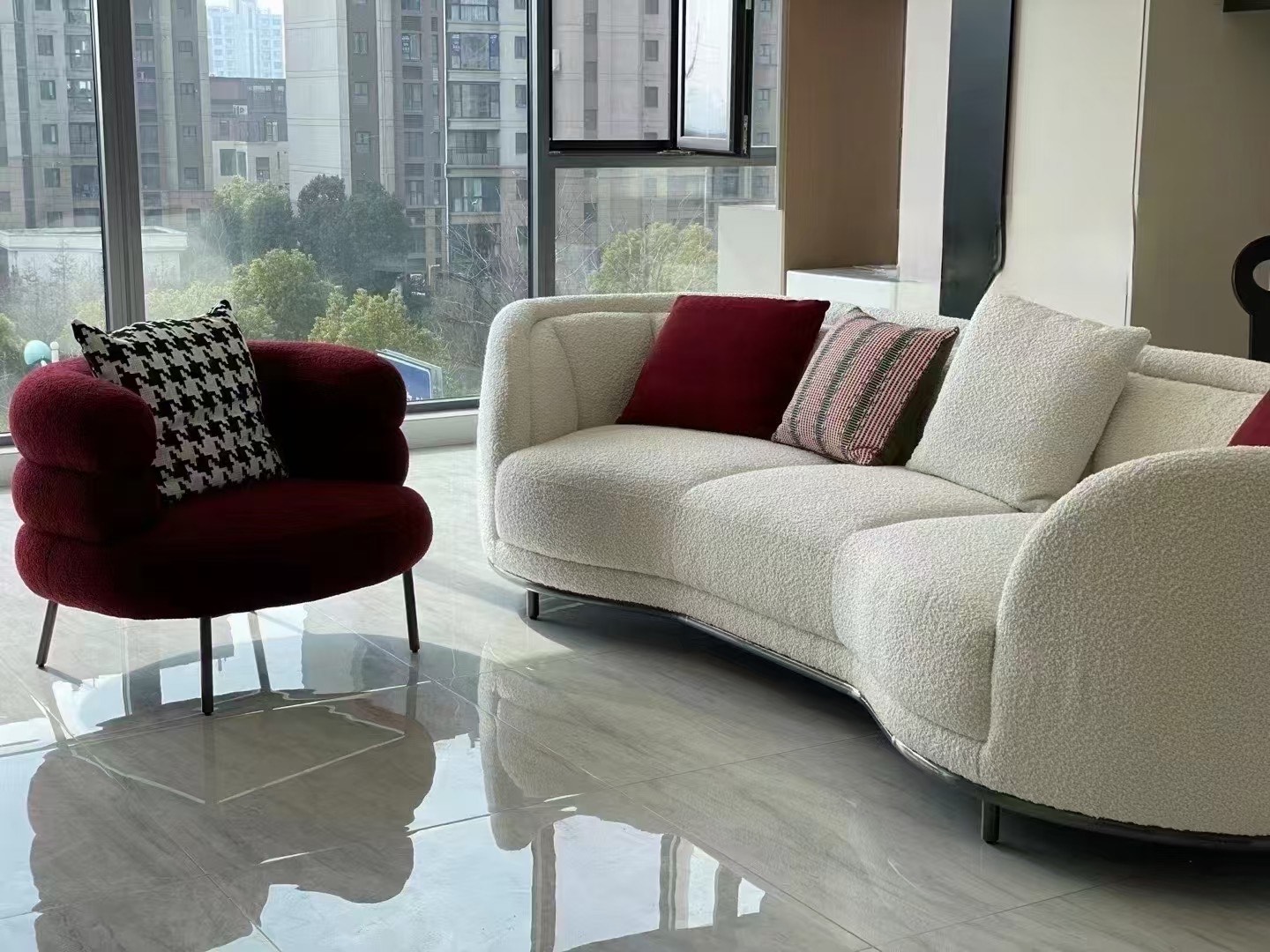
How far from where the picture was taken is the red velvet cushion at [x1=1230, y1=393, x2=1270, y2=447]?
259 cm

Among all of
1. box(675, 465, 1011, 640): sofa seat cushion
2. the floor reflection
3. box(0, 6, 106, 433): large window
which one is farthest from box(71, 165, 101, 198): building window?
box(675, 465, 1011, 640): sofa seat cushion

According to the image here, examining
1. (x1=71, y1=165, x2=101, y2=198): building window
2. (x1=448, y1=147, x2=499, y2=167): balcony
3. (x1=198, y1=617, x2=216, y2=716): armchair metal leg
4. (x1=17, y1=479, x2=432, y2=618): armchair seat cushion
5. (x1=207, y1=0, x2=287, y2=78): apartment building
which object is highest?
(x1=207, y1=0, x2=287, y2=78): apartment building

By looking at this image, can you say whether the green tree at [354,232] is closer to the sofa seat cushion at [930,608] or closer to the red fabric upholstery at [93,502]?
the red fabric upholstery at [93,502]

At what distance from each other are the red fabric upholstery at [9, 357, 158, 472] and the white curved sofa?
0.99 m

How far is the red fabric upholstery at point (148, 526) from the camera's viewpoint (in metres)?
2.97

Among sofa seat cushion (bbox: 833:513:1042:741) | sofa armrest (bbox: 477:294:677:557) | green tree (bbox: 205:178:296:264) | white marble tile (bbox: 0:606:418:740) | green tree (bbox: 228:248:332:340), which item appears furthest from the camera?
green tree (bbox: 228:248:332:340)

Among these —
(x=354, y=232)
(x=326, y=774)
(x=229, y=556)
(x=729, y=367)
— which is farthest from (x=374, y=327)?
(x=326, y=774)

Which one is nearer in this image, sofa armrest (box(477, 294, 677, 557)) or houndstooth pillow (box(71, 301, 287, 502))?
houndstooth pillow (box(71, 301, 287, 502))

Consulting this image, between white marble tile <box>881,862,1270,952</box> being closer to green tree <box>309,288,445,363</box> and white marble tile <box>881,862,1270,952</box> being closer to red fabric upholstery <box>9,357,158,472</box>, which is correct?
red fabric upholstery <box>9,357,158,472</box>

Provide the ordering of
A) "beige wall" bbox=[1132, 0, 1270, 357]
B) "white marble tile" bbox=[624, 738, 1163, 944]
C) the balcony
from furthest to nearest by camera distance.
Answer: the balcony
"beige wall" bbox=[1132, 0, 1270, 357]
"white marble tile" bbox=[624, 738, 1163, 944]

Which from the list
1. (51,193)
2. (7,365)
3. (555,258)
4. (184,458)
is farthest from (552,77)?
(184,458)

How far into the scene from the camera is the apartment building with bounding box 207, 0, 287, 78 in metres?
5.59

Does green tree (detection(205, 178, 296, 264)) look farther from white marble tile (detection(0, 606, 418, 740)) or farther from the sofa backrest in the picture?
the sofa backrest

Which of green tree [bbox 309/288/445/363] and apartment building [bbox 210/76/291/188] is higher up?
apartment building [bbox 210/76/291/188]
